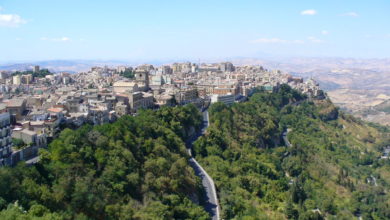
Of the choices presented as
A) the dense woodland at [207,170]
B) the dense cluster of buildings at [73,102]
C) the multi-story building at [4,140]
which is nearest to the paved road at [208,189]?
the dense woodland at [207,170]

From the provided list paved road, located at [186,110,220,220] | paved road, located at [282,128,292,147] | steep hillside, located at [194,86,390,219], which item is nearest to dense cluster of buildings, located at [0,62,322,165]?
steep hillside, located at [194,86,390,219]

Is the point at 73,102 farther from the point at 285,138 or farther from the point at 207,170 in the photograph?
the point at 285,138

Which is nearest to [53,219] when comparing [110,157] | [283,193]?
[110,157]

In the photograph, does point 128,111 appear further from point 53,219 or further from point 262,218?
point 53,219

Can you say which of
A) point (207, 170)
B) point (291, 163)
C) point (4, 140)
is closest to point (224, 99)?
point (291, 163)

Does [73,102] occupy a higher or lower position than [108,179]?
higher

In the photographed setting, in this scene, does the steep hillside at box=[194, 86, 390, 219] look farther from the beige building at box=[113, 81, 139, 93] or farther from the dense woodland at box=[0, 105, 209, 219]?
the beige building at box=[113, 81, 139, 93]
